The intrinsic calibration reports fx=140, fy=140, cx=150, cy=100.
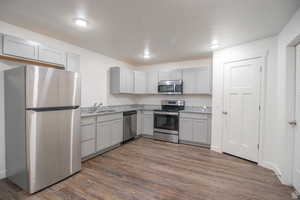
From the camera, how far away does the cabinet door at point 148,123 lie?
455 centimetres

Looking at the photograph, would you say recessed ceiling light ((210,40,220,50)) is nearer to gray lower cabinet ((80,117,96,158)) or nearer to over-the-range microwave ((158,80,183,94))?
over-the-range microwave ((158,80,183,94))

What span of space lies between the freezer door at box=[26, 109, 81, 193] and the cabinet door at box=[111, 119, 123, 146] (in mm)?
1193

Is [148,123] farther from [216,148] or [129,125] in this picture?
[216,148]

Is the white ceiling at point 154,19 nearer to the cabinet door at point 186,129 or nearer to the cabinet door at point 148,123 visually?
the cabinet door at point 186,129

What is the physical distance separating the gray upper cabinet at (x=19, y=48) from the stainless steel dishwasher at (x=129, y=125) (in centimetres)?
241

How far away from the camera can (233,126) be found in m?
3.22

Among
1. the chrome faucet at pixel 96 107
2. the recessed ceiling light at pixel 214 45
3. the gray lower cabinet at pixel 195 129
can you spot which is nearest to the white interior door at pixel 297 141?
the recessed ceiling light at pixel 214 45

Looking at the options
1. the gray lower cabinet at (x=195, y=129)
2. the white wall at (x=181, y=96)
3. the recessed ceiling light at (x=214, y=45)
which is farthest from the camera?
the white wall at (x=181, y=96)

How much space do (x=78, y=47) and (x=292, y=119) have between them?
436cm

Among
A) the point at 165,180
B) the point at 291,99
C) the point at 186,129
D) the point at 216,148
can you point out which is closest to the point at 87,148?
the point at 165,180

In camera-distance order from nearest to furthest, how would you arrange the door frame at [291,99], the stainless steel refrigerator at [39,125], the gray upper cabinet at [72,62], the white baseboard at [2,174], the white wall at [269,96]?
the stainless steel refrigerator at [39,125] < the door frame at [291,99] < the white baseboard at [2,174] < the white wall at [269,96] < the gray upper cabinet at [72,62]

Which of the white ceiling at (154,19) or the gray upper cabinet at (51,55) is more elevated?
the white ceiling at (154,19)

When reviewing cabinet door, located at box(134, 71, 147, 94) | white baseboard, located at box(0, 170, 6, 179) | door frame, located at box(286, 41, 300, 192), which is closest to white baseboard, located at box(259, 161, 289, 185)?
Result: door frame, located at box(286, 41, 300, 192)

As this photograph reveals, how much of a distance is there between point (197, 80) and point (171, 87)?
31.7 inches
